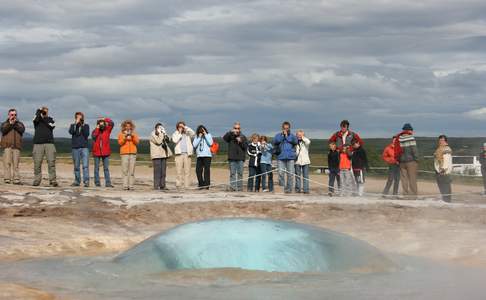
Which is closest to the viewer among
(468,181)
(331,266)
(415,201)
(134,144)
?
(331,266)

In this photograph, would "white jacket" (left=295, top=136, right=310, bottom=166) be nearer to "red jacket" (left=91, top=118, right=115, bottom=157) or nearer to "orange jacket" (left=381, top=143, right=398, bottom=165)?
"orange jacket" (left=381, top=143, right=398, bottom=165)

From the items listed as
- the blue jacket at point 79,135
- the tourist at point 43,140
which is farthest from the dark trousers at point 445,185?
the tourist at point 43,140

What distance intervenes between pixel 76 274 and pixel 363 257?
10.5ft

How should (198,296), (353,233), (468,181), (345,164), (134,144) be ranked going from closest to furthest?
1. (198,296)
2. (353,233)
3. (345,164)
4. (134,144)
5. (468,181)

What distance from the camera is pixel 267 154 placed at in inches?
786

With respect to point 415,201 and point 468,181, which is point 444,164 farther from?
Result: point 468,181

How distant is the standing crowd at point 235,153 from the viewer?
1795cm

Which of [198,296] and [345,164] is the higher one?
[345,164]

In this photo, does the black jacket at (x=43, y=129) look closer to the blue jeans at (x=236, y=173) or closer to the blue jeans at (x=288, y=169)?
the blue jeans at (x=236, y=173)

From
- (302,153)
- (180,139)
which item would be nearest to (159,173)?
(180,139)

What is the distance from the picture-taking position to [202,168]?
64.7 ft

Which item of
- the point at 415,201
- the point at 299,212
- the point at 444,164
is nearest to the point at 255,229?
the point at 299,212

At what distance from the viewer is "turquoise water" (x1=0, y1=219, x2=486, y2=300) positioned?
8094 millimetres

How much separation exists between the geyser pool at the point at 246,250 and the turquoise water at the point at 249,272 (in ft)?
0.03
